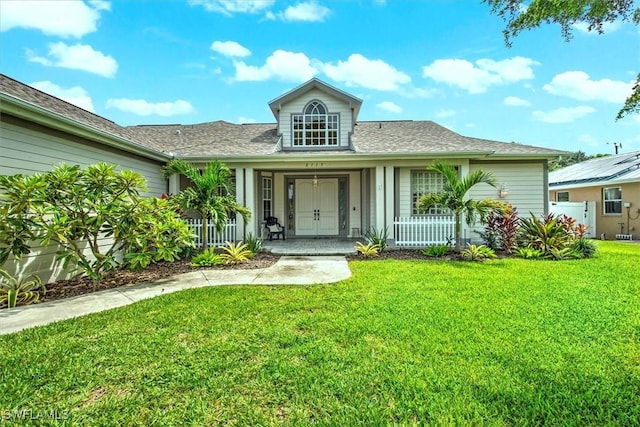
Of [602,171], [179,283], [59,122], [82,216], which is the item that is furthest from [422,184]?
Result: [602,171]

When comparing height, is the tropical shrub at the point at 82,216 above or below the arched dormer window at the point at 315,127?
below

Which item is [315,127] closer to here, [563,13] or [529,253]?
[529,253]

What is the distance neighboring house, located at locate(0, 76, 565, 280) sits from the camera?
9.47 metres

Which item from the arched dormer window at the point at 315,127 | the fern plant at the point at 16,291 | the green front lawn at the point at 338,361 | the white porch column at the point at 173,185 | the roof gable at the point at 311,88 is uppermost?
the roof gable at the point at 311,88

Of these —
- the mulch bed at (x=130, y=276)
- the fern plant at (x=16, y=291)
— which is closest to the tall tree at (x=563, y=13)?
the mulch bed at (x=130, y=276)

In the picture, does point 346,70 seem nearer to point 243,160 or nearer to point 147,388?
point 243,160

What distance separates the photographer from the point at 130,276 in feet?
21.4

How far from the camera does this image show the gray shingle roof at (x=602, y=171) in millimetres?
14344

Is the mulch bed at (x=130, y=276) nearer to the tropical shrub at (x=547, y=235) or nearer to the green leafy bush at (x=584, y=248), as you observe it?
the tropical shrub at (x=547, y=235)

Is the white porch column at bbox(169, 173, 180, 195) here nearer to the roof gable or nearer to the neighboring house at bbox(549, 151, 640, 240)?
the roof gable

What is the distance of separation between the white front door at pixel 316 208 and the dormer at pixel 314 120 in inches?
68.2

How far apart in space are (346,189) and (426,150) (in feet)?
12.2

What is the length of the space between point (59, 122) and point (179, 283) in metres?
3.62

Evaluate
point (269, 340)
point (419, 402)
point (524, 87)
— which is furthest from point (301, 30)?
point (419, 402)
